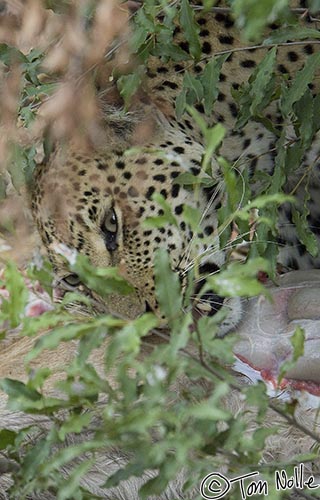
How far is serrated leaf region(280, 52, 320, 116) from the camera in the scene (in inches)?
110

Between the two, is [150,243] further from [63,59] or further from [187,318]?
[187,318]

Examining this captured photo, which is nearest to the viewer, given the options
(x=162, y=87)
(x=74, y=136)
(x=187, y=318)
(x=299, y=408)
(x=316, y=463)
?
(x=187, y=318)

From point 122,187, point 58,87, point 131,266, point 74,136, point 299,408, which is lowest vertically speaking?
point 299,408

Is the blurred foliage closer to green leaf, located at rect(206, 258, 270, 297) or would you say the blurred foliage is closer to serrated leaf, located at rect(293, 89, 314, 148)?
green leaf, located at rect(206, 258, 270, 297)

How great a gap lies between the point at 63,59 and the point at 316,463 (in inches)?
56.4

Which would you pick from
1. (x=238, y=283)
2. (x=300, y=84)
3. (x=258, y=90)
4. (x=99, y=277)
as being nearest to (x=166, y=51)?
(x=258, y=90)

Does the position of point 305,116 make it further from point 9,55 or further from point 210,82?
point 9,55

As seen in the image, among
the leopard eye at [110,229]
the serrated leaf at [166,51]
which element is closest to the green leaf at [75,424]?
the serrated leaf at [166,51]

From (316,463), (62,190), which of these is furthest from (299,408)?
(62,190)

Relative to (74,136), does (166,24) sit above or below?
above

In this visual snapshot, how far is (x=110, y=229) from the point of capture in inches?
143

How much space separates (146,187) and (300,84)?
2.97 ft

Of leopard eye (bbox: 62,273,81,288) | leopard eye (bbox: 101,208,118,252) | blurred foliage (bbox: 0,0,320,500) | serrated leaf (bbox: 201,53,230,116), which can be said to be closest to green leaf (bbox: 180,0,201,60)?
serrated leaf (bbox: 201,53,230,116)

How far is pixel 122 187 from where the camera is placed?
3588 millimetres
